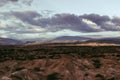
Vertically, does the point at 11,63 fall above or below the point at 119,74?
above

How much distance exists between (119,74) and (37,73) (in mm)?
40422

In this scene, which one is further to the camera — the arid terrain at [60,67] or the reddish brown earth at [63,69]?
the arid terrain at [60,67]

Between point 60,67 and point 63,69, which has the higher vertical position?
point 60,67

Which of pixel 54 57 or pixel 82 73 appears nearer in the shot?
pixel 82 73

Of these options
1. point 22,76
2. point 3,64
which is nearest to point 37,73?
point 22,76

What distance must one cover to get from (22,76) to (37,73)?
10562mm

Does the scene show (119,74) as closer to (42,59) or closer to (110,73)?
(110,73)

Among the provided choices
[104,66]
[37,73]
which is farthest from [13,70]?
[104,66]

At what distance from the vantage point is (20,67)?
5787 inches

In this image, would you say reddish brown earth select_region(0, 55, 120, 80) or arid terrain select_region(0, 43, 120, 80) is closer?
reddish brown earth select_region(0, 55, 120, 80)

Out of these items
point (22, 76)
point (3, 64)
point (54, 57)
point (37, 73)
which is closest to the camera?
point (22, 76)

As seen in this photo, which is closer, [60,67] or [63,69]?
[63,69]

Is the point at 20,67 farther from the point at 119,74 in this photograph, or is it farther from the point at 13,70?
the point at 119,74

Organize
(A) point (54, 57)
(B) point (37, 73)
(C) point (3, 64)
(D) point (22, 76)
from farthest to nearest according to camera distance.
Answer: (A) point (54, 57) → (C) point (3, 64) → (B) point (37, 73) → (D) point (22, 76)
